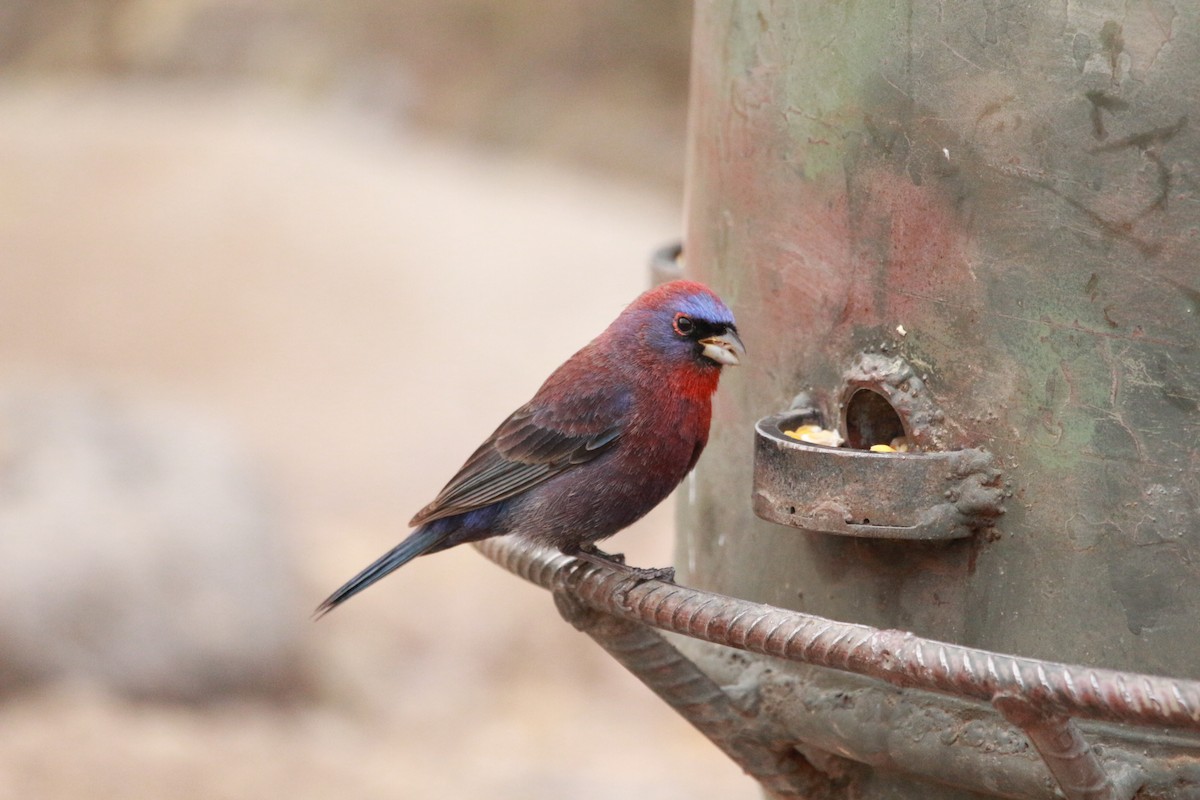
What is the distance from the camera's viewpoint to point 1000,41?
111 inches

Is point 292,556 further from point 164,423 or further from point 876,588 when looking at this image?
point 876,588

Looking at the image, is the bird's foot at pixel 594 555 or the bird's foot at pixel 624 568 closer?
the bird's foot at pixel 624 568

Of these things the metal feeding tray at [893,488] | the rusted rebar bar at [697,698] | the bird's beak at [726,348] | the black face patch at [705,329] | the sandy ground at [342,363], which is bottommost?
the sandy ground at [342,363]

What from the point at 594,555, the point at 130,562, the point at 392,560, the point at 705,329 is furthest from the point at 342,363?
the point at 705,329

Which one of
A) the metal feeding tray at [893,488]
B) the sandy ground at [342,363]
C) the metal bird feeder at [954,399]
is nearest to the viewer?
the metal bird feeder at [954,399]

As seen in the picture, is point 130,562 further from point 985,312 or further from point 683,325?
point 985,312

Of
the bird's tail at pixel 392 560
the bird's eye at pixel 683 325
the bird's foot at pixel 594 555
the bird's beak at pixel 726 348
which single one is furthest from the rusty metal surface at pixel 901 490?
the bird's tail at pixel 392 560

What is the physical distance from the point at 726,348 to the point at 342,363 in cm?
1056

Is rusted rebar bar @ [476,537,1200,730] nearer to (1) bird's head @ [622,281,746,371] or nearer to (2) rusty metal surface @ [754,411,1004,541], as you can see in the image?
(2) rusty metal surface @ [754,411,1004,541]

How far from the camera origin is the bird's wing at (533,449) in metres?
3.77

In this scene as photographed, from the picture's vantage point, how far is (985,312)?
292 centimetres

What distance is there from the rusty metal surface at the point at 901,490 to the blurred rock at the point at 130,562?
510cm

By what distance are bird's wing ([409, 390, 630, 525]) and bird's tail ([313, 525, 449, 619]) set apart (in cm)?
6

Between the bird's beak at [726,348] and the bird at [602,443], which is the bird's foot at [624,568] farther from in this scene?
the bird's beak at [726,348]
